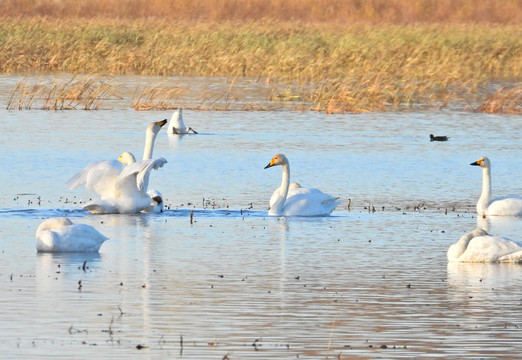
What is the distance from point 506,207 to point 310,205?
7.85 ft

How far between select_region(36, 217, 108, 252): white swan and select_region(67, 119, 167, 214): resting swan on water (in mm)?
2705

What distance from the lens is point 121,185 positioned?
14.9 m

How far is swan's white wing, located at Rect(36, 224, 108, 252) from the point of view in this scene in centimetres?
1174

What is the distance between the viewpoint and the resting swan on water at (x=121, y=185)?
14.6 meters

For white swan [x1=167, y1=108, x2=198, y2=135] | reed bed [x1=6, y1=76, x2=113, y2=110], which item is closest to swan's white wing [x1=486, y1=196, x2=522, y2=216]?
white swan [x1=167, y1=108, x2=198, y2=135]

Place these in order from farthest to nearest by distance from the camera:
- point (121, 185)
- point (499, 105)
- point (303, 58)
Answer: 1. point (303, 58)
2. point (499, 105)
3. point (121, 185)

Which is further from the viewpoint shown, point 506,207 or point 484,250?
point 506,207

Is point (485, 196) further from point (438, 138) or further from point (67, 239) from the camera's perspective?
point (438, 138)

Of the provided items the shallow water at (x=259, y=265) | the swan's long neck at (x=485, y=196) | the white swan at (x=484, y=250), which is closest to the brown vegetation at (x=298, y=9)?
the shallow water at (x=259, y=265)

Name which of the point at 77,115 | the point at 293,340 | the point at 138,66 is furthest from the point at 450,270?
the point at 138,66

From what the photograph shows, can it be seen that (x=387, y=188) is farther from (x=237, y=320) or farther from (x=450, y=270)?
(x=237, y=320)

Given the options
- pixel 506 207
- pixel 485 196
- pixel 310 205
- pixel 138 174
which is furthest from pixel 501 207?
pixel 138 174

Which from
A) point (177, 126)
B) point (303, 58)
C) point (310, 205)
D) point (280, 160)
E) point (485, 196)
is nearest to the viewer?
point (310, 205)

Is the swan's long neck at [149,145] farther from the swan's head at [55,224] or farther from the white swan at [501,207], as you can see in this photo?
the swan's head at [55,224]
